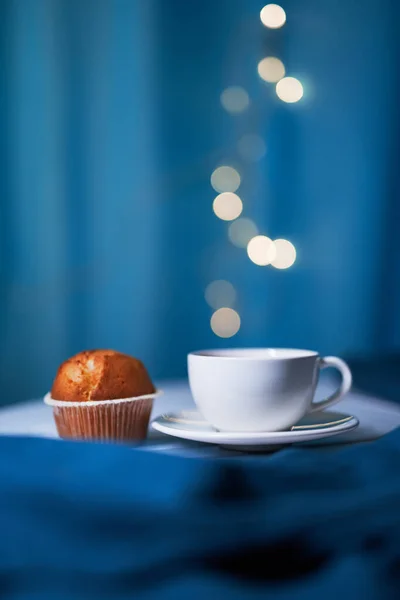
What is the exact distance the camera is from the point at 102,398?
2.10 feet

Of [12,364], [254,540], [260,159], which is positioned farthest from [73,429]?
[260,159]

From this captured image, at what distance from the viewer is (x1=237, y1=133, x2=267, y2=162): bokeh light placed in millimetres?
1850

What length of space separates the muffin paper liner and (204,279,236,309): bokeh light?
1.18 metres

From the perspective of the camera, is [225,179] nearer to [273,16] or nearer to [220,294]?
[220,294]

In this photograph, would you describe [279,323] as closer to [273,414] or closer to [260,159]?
[260,159]

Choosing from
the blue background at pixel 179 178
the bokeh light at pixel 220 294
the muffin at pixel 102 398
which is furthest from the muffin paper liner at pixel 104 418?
the bokeh light at pixel 220 294

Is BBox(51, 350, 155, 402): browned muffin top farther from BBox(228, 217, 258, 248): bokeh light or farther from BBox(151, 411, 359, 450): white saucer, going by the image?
BBox(228, 217, 258, 248): bokeh light

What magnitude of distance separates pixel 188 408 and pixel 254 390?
0.22 metres

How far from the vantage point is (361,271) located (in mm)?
1844

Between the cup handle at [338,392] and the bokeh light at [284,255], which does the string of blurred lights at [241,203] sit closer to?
the bokeh light at [284,255]

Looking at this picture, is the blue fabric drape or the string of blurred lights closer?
the blue fabric drape

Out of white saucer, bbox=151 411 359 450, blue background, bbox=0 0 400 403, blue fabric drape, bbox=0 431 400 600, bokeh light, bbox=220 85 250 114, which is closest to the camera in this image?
blue fabric drape, bbox=0 431 400 600

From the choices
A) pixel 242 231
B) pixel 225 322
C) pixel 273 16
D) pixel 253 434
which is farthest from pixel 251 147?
pixel 253 434

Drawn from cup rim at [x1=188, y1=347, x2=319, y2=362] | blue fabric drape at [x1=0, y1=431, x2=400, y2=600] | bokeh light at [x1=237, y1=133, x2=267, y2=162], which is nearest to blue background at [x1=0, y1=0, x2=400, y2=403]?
bokeh light at [x1=237, y1=133, x2=267, y2=162]
